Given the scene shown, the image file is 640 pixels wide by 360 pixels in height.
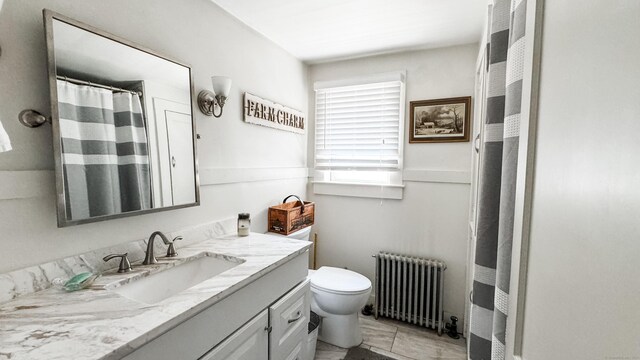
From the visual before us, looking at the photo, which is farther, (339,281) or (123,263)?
(339,281)

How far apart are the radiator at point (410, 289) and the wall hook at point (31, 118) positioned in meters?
2.18

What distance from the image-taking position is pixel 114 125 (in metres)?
1.12

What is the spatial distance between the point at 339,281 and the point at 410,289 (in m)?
0.64

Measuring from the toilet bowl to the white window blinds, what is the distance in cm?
100

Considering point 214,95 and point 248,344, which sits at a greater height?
point 214,95

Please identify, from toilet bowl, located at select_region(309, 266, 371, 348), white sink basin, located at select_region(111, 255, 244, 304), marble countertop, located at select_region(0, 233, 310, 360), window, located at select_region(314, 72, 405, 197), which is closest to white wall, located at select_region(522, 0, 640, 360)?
marble countertop, located at select_region(0, 233, 310, 360)

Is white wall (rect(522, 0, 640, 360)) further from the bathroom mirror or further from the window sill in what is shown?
the window sill

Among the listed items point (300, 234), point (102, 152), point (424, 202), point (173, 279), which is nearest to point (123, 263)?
point (173, 279)

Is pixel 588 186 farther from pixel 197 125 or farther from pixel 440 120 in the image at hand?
pixel 440 120

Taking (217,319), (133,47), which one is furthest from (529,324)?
(133,47)

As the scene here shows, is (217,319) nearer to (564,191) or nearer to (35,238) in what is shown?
(35,238)

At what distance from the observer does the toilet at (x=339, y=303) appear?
73.1 inches

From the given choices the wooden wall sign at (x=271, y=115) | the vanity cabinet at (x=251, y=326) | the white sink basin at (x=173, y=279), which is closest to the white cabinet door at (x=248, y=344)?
the vanity cabinet at (x=251, y=326)

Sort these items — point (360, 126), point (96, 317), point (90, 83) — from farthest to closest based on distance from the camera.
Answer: point (360, 126), point (90, 83), point (96, 317)
